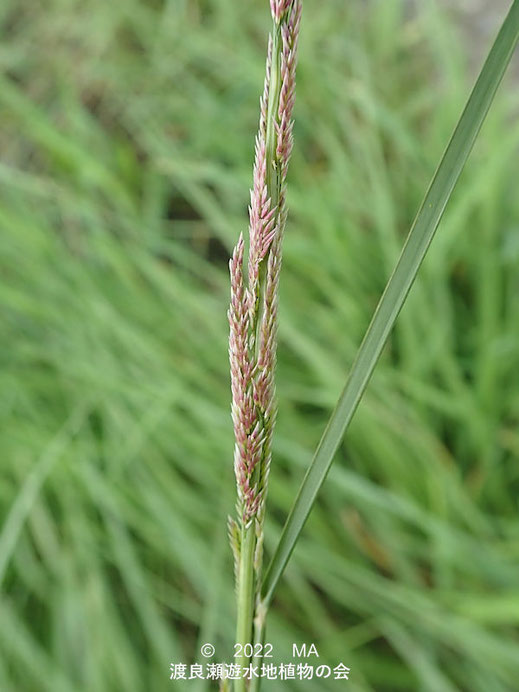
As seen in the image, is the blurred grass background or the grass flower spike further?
the blurred grass background

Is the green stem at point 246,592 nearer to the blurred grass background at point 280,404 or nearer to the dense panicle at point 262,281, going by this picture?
the dense panicle at point 262,281

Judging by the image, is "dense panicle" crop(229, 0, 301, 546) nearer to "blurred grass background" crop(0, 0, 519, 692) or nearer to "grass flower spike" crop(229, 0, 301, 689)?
"grass flower spike" crop(229, 0, 301, 689)

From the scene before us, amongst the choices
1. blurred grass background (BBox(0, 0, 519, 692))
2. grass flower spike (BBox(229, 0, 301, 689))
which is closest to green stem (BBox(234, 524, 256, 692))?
grass flower spike (BBox(229, 0, 301, 689))

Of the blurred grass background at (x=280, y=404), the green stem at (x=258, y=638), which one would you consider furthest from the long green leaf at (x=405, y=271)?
the blurred grass background at (x=280, y=404)

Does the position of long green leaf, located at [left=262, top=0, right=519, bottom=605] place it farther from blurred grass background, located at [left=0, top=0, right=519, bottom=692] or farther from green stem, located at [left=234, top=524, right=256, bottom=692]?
blurred grass background, located at [left=0, top=0, right=519, bottom=692]

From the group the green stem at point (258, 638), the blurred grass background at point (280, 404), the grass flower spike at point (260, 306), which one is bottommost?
the green stem at point (258, 638)

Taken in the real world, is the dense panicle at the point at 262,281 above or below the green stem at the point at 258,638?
above

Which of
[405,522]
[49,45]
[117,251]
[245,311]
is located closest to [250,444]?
[245,311]

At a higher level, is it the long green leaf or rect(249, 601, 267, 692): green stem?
the long green leaf

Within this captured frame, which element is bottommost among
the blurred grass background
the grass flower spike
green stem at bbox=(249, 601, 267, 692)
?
green stem at bbox=(249, 601, 267, 692)
